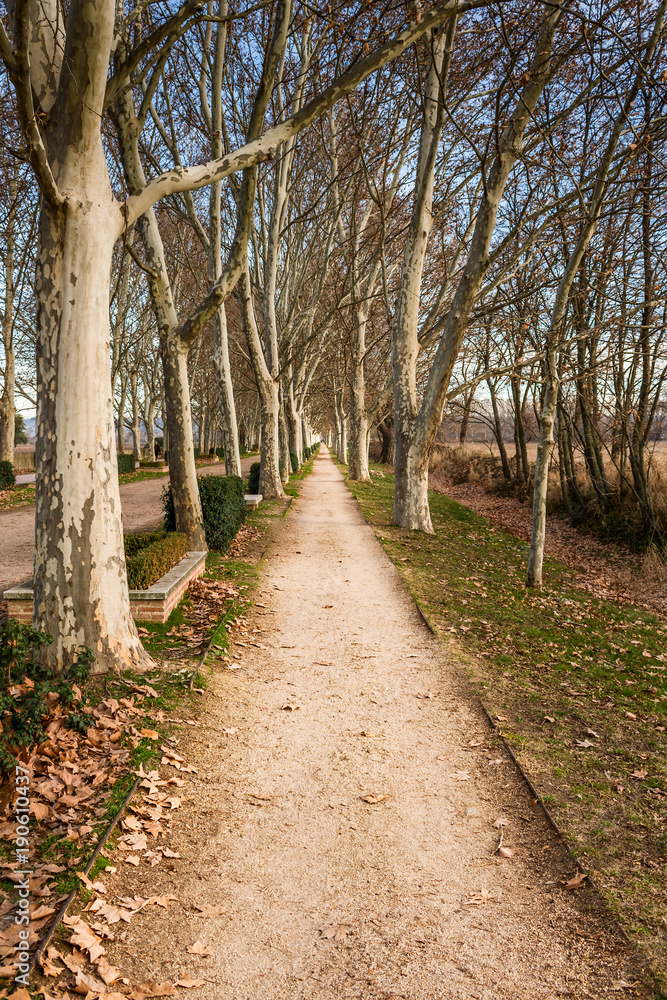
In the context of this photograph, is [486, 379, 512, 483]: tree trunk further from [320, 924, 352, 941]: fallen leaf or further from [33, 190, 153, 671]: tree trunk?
[320, 924, 352, 941]: fallen leaf

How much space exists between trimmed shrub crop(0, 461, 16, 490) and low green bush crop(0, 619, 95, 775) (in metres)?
16.3

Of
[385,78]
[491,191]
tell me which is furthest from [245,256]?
[385,78]

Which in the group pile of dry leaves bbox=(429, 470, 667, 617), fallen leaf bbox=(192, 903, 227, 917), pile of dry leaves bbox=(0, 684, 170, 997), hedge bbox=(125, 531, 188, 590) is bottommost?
pile of dry leaves bbox=(429, 470, 667, 617)

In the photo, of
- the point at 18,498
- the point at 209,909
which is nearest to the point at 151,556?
the point at 209,909

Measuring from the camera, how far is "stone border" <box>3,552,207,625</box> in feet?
19.2

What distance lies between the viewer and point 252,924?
2807 mm

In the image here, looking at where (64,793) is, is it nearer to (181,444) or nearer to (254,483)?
(181,444)

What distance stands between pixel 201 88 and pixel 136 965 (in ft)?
42.3

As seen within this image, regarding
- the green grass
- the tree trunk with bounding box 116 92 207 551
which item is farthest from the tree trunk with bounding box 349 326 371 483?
the tree trunk with bounding box 116 92 207 551

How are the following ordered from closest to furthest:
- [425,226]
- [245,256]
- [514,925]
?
1. [514,925]
2. [245,256]
3. [425,226]

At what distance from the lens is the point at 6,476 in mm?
18844

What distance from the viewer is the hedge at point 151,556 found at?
6.36 metres

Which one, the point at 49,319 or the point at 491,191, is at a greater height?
the point at 491,191

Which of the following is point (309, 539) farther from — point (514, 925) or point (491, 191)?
point (514, 925)
